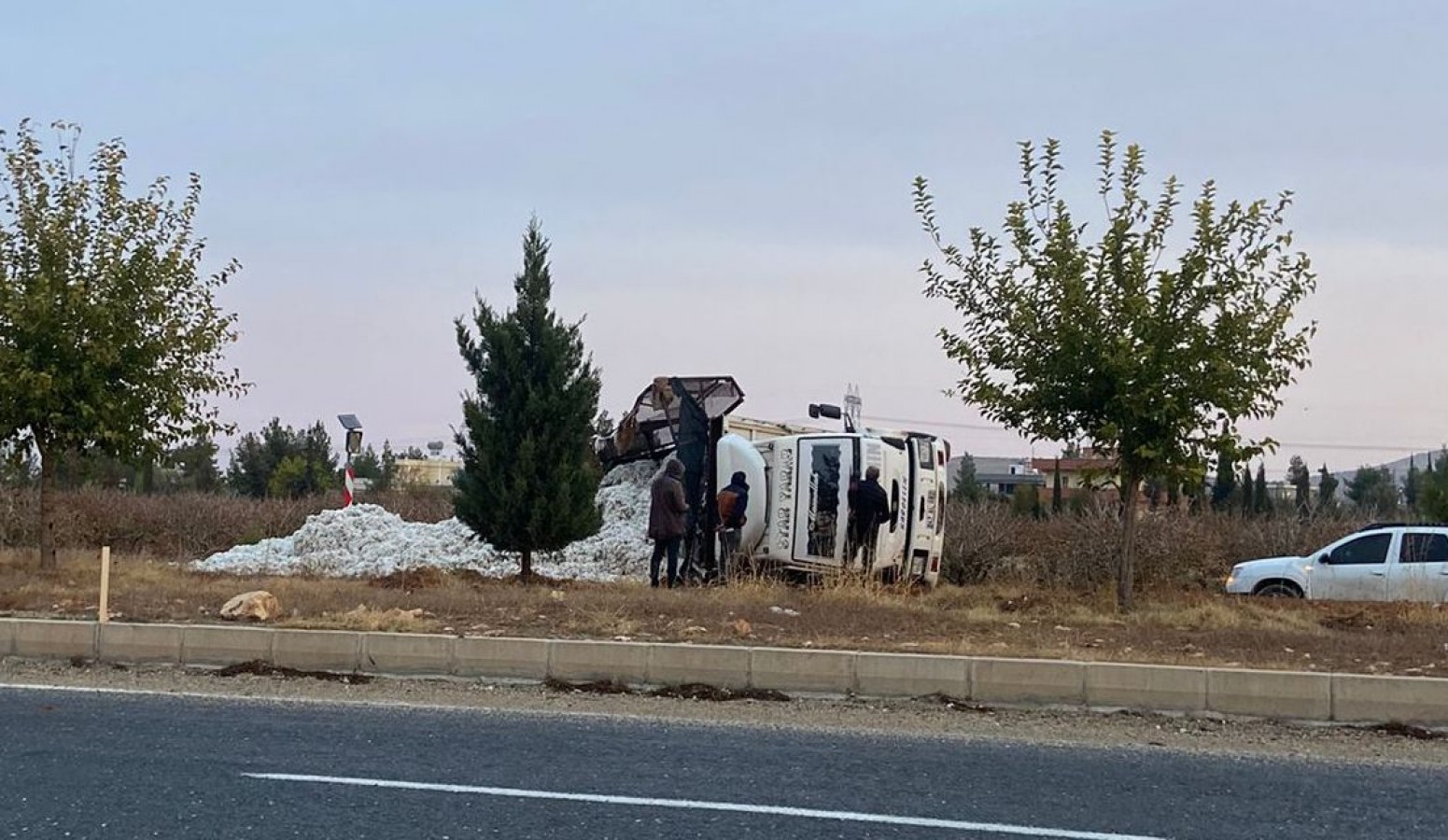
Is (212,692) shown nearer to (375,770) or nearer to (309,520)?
(375,770)

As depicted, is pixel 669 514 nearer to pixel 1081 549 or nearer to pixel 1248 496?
pixel 1081 549

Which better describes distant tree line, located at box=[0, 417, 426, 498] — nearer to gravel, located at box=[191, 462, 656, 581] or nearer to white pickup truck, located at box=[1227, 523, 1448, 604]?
gravel, located at box=[191, 462, 656, 581]

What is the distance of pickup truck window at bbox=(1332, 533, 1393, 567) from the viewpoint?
64.6ft

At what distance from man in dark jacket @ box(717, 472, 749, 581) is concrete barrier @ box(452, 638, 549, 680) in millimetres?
6925

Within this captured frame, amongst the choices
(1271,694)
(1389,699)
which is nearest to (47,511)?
(1271,694)

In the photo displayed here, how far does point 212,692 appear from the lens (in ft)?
35.2

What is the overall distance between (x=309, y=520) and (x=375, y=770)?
61.3 feet

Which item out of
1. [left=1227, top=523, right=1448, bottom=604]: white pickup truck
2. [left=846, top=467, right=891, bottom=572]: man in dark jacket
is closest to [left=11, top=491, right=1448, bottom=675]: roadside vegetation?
[left=846, top=467, right=891, bottom=572]: man in dark jacket

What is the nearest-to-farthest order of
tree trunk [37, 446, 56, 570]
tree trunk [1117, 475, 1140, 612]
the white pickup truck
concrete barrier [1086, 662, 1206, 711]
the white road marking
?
the white road marking → concrete barrier [1086, 662, 1206, 711] → tree trunk [1117, 475, 1140, 612] → tree trunk [37, 446, 56, 570] → the white pickup truck

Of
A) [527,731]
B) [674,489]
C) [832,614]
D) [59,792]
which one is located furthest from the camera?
[674,489]

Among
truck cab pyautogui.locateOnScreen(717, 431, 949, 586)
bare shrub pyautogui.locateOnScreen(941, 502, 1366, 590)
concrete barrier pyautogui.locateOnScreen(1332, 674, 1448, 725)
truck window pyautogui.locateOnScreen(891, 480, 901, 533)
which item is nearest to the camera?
concrete barrier pyautogui.locateOnScreen(1332, 674, 1448, 725)

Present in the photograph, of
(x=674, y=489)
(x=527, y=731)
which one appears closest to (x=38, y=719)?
(x=527, y=731)

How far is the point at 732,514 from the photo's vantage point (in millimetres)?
18438

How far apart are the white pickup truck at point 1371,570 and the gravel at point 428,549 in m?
9.52
